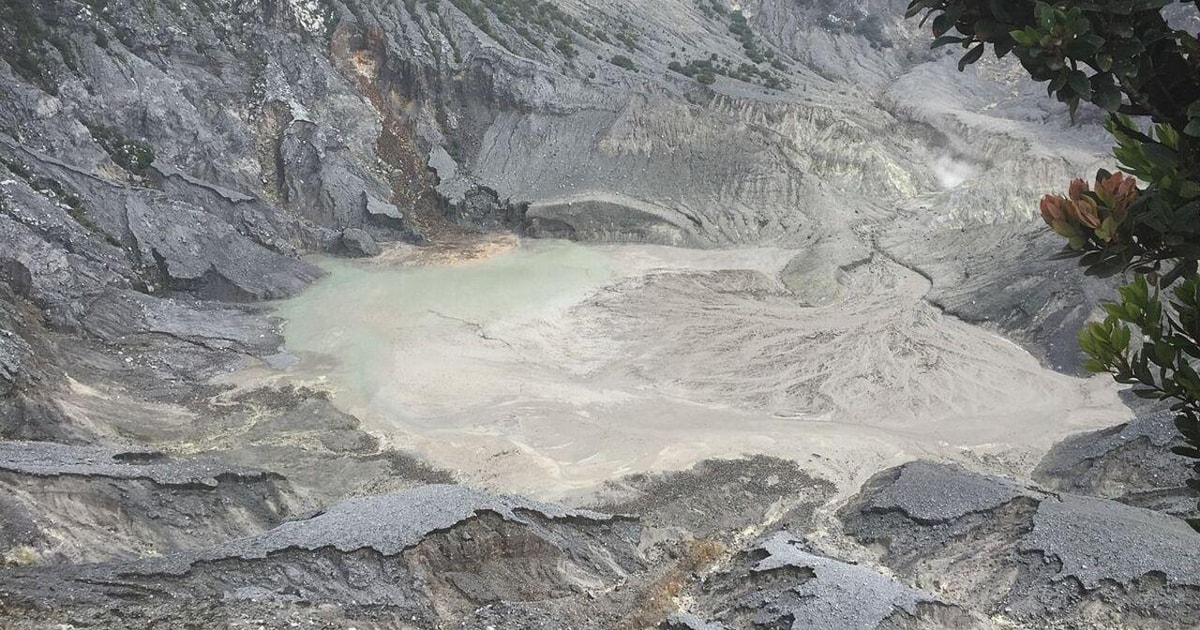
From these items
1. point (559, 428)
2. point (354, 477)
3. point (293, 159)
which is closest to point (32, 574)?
point (354, 477)

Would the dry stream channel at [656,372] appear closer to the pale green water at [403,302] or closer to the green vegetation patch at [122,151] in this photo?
the pale green water at [403,302]

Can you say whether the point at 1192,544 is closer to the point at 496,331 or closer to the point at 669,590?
the point at 669,590

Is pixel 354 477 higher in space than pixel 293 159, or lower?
lower

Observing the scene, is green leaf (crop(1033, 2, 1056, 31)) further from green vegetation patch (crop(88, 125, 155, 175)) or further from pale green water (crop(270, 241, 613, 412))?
green vegetation patch (crop(88, 125, 155, 175))

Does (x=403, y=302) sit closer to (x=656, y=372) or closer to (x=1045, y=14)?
(x=656, y=372)

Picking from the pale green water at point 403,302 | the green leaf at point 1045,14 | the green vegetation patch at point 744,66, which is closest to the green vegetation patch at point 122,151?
the pale green water at point 403,302

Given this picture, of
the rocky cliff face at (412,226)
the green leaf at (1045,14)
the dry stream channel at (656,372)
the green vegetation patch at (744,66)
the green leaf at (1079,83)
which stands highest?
the green leaf at (1045,14)

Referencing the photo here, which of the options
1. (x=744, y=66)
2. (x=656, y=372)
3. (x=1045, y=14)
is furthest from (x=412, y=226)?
(x=1045, y=14)
